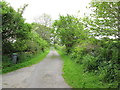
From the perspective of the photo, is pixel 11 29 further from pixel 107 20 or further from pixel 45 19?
pixel 45 19

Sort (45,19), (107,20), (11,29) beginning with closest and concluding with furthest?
(107,20), (11,29), (45,19)

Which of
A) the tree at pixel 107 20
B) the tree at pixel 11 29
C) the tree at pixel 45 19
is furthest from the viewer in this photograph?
the tree at pixel 45 19

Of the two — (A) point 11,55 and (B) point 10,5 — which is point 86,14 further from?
(A) point 11,55

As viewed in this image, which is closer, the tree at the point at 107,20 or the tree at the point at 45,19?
the tree at the point at 107,20

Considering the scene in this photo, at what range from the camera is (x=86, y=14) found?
203 inches

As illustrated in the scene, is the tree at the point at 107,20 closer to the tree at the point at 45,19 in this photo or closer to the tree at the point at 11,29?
the tree at the point at 11,29

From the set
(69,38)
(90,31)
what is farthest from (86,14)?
(69,38)

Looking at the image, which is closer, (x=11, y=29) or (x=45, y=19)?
(x=11, y=29)

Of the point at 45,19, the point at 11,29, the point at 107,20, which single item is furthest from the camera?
the point at 45,19

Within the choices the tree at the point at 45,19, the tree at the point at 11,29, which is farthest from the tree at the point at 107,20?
the tree at the point at 45,19

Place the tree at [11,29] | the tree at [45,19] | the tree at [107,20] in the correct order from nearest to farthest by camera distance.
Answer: the tree at [107,20]
the tree at [11,29]
the tree at [45,19]

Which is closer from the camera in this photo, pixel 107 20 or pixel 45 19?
pixel 107 20

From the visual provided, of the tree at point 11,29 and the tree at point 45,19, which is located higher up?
the tree at point 45,19

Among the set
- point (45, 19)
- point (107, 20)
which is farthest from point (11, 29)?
point (45, 19)
